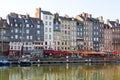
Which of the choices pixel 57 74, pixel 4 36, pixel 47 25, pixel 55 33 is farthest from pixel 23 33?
pixel 57 74

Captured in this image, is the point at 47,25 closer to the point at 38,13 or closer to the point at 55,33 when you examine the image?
the point at 55,33

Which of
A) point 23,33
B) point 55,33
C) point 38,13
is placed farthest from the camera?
point 55,33

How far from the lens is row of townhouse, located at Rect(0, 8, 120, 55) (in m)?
85.8

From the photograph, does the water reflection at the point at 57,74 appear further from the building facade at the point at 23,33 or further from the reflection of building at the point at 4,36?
the building facade at the point at 23,33

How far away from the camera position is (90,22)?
107 meters

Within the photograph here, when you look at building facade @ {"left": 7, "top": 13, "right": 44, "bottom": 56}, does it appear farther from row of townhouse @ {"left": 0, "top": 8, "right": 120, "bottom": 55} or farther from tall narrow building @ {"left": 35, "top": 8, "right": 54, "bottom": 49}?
tall narrow building @ {"left": 35, "top": 8, "right": 54, "bottom": 49}

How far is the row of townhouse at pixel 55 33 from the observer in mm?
85812

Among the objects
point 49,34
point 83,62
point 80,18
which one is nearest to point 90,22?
point 80,18

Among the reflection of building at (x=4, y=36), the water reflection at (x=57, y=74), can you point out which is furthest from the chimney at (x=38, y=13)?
the water reflection at (x=57, y=74)

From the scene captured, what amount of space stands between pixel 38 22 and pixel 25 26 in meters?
4.34

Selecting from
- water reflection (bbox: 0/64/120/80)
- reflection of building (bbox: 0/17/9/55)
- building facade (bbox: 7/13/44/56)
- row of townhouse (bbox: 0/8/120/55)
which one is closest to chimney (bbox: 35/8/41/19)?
row of townhouse (bbox: 0/8/120/55)

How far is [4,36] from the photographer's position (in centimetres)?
8425

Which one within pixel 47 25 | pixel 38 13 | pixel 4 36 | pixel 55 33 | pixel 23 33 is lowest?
pixel 4 36

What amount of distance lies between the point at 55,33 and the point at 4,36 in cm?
1715
